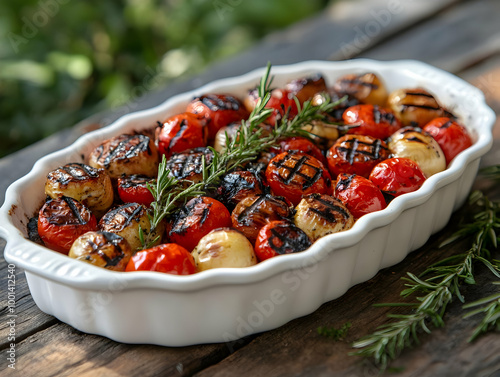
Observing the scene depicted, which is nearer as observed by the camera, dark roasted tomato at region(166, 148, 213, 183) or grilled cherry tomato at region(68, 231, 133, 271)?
grilled cherry tomato at region(68, 231, 133, 271)

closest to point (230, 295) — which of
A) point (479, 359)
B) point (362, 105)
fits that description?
point (479, 359)

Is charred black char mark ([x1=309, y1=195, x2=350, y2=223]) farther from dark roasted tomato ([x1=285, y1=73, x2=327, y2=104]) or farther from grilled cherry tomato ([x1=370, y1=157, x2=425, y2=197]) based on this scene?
dark roasted tomato ([x1=285, y1=73, x2=327, y2=104])

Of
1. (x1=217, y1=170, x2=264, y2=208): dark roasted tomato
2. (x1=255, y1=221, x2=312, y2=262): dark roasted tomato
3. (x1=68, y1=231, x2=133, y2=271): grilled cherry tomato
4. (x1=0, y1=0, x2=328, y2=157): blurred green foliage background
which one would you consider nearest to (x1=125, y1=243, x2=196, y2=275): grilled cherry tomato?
(x1=68, y1=231, x2=133, y2=271): grilled cherry tomato

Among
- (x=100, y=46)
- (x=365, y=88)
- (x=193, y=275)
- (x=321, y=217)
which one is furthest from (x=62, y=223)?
(x=100, y=46)

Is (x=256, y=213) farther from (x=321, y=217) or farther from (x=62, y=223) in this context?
(x=62, y=223)

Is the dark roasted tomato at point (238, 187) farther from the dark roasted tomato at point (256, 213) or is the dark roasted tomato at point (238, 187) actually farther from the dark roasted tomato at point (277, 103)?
the dark roasted tomato at point (277, 103)

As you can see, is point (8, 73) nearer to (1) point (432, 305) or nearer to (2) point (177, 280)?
(2) point (177, 280)
